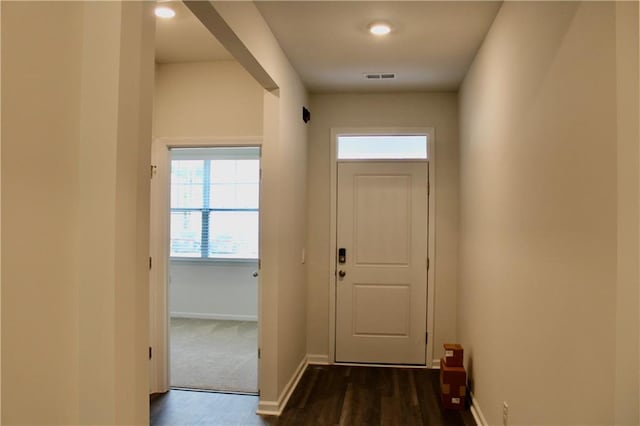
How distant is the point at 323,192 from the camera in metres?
4.34

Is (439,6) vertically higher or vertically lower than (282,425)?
higher

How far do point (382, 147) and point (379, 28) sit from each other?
1.62m

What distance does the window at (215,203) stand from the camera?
6.14 m

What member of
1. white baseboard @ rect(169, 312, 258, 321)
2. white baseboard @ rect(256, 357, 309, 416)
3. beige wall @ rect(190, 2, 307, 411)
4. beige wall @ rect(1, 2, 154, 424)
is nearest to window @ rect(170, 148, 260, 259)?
white baseboard @ rect(169, 312, 258, 321)

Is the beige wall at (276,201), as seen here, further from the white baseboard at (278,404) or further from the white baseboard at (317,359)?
the white baseboard at (317,359)

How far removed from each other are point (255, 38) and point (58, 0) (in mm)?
1505

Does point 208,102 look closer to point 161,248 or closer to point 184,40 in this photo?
point 184,40

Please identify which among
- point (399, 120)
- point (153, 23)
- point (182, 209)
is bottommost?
point (182, 209)

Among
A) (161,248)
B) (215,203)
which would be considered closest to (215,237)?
(215,203)

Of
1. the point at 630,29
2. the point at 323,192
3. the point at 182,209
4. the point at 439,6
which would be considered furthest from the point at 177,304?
the point at 630,29

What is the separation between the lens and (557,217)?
1680 mm

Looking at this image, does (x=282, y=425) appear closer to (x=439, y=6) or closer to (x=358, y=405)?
(x=358, y=405)

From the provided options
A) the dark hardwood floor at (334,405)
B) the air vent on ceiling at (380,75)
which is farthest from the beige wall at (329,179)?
the dark hardwood floor at (334,405)

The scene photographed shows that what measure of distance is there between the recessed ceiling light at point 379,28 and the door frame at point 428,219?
145 centimetres
